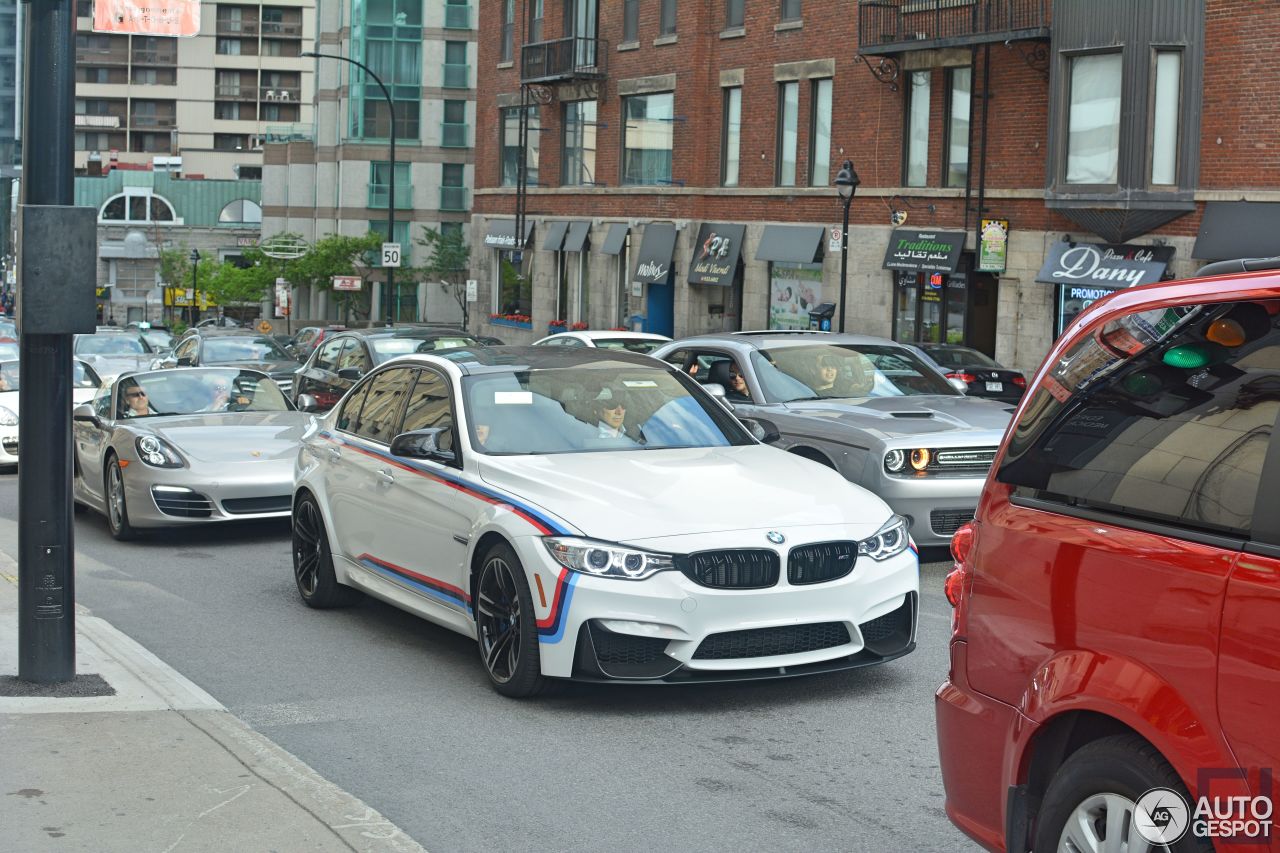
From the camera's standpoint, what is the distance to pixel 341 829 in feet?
17.8

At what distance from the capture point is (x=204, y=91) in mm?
122000

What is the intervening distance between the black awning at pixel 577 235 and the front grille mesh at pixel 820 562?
1558 inches

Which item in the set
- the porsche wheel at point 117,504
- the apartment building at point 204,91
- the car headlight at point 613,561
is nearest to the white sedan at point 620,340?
the porsche wheel at point 117,504

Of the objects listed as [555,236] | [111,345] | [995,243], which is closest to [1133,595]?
[995,243]

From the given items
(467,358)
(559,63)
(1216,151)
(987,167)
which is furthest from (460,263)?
(467,358)

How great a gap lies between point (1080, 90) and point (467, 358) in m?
23.6

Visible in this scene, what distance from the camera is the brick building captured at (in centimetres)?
2873

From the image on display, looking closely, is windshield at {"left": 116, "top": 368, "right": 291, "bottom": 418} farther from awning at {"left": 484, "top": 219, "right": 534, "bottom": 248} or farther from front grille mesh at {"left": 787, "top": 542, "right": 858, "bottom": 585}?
awning at {"left": 484, "top": 219, "right": 534, "bottom": 248}

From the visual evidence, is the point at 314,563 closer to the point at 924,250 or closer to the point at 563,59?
the point at 924,250


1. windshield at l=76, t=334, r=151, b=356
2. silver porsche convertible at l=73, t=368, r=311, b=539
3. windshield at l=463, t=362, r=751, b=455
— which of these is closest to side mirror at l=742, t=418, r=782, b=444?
windshield at l=463, t=362, r=751, b=455

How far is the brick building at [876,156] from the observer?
1131 inches

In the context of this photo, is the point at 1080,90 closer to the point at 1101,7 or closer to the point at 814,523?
the point at 1101,7

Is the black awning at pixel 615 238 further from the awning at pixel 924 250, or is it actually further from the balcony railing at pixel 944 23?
the balcony railing at pixel 944 23

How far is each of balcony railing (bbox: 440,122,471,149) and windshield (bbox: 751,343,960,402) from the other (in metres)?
65.9
